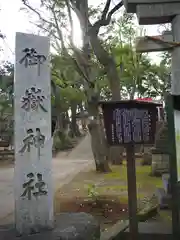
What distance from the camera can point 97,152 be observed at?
13000mm

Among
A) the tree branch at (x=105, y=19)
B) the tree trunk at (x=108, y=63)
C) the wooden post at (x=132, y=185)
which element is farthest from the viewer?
the tree trunk at (x=108, y=63)

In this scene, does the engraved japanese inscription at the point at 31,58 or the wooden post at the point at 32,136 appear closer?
the wooden post at the point at 32,136

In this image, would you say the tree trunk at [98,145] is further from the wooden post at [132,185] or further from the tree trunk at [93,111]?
the wooden post at [132,185]

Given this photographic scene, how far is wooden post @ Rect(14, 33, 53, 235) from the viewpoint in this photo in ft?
13.5

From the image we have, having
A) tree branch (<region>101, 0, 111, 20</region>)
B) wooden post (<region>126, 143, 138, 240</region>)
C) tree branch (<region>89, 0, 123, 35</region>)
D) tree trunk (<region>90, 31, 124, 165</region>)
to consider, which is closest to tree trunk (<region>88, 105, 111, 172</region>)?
tree trunk (<region>90, 31, 124, 165</region>)

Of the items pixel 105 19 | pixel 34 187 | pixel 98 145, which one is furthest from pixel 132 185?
pixel 105 19

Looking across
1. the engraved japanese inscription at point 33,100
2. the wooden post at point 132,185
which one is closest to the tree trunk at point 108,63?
the engraved japanese inscription at point 33,100

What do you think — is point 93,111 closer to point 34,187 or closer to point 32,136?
point 32,136

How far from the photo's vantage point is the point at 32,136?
420 cm

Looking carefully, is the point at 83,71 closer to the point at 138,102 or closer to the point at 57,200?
the point at 57,200

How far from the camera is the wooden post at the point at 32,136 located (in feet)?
13.5

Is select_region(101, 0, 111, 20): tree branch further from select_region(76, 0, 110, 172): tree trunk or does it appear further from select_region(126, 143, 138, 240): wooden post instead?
select_region(126, 143, 138, 240): wooden post

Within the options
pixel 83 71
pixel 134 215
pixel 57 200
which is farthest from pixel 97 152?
pixel 134 215

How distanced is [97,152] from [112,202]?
5.31 m
